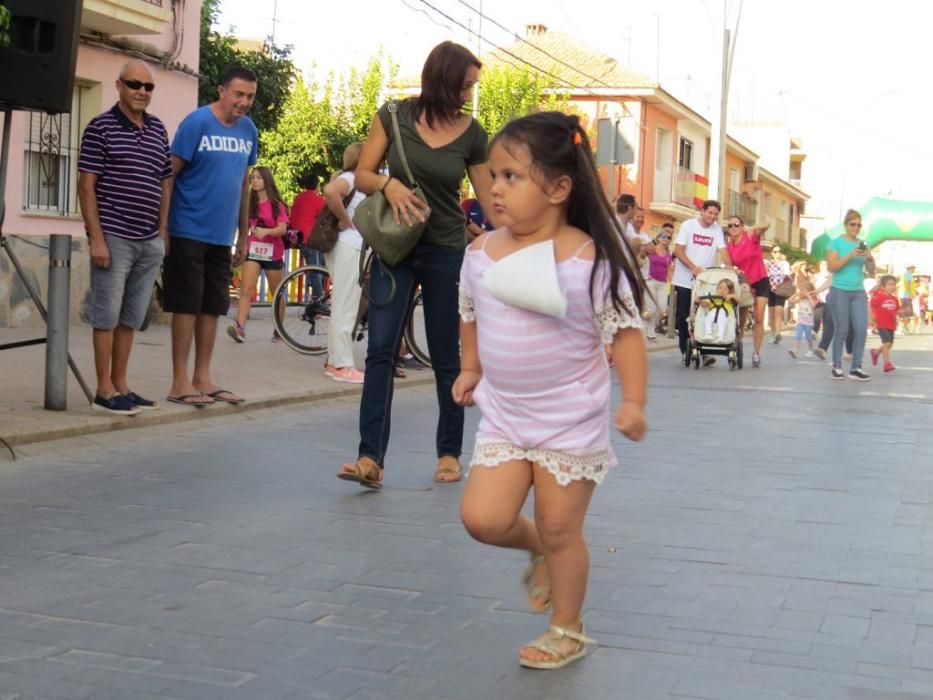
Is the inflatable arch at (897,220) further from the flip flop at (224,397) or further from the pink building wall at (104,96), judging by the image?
the flip flop at (224,397)

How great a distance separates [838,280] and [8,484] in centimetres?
1107

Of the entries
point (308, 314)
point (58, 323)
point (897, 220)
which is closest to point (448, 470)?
point (58, 323)

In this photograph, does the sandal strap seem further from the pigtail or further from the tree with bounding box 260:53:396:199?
the tree with bounding box 260:53:396:199

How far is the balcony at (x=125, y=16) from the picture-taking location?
16.2 metres

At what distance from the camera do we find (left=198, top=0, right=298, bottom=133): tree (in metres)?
27.7

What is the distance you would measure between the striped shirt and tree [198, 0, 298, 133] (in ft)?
62.8

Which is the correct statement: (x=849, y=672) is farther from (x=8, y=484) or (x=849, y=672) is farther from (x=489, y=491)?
(x=8, y=484)

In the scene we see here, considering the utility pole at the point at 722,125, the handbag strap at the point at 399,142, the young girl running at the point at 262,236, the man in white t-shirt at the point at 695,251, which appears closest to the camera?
the handbag strap at the point at 399,142

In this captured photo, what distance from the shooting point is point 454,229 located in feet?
22.5

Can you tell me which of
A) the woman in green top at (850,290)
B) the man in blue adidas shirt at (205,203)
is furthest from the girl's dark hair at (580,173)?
the woman in green top at (850,290)

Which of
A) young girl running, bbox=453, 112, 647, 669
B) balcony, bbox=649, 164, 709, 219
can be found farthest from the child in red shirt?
balcony, bbox=649, 164, 709, 219

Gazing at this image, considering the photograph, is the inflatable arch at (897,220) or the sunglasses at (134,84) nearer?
the sunglasses at (134,84)

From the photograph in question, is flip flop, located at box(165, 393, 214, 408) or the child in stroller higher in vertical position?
the child in stroller

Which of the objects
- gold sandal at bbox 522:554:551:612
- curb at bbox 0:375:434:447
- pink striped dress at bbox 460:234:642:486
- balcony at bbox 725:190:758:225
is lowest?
gold sandal at bbox 522:554:551:612
